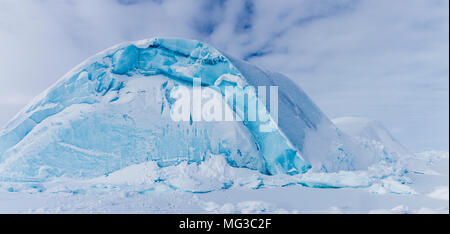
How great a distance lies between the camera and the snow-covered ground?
2764 millimetres

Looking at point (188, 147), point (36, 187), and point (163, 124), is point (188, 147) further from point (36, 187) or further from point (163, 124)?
point (36, 187)

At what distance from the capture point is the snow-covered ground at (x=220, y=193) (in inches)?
109

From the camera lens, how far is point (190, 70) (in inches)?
195

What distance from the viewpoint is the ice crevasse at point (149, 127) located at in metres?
4.29

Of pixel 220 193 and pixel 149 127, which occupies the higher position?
pixel 149 127

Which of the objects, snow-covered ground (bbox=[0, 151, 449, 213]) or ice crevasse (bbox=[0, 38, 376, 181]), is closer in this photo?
snow-covered ground (bbox=[0, 151, 449, 213])

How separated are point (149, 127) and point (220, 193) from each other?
198 centimetres

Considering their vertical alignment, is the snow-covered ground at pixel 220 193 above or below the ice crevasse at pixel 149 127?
below

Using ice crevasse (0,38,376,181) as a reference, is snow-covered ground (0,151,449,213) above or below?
below

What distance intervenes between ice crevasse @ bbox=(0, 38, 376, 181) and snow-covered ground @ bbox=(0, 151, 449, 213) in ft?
0.96

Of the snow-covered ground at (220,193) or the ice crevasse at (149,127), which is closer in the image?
the snow-covered ground at (220,193)

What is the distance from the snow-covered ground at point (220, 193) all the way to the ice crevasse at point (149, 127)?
0.29 metres

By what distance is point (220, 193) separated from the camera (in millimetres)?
3355

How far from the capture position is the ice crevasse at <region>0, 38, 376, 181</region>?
14.1 ft
